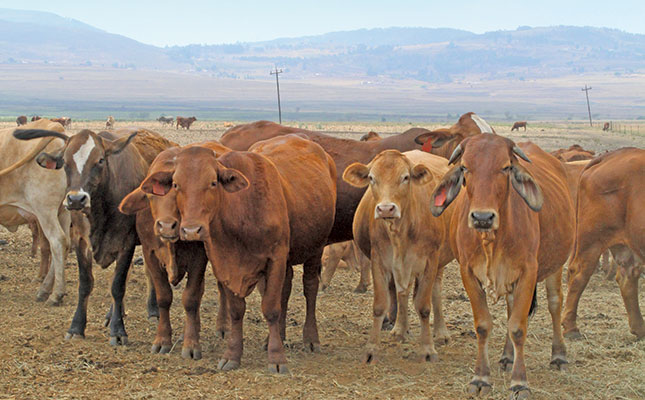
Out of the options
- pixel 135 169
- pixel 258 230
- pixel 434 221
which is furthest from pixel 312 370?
pixel 135 169

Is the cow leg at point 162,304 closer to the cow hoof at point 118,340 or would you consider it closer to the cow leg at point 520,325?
the cow hoof at point 118,340

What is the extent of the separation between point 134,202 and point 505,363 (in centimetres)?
369

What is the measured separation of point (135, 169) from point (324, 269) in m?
3.85

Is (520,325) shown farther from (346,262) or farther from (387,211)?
(346,262)

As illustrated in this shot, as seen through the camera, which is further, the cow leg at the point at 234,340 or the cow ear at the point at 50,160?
the cow ear at the point at 50,160

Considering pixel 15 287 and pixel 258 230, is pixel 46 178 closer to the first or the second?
→ pixel 15 287

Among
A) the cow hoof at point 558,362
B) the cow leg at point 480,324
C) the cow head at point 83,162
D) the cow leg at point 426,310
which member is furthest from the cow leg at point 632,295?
the cow head at point 83,162

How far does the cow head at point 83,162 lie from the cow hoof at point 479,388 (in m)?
3.91

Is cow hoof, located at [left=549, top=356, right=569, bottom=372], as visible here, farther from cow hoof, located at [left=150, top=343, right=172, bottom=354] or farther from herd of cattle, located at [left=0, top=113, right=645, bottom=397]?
cow hoof, located at [left=150, top=343, right=172, bottom=354]

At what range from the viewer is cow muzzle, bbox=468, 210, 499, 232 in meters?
6.32

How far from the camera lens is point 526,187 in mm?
6734

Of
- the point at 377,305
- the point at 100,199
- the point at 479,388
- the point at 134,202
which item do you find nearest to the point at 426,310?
the point at 377,305

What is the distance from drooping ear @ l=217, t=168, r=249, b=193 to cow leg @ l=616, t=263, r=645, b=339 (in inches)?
178

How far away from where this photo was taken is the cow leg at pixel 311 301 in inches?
323
